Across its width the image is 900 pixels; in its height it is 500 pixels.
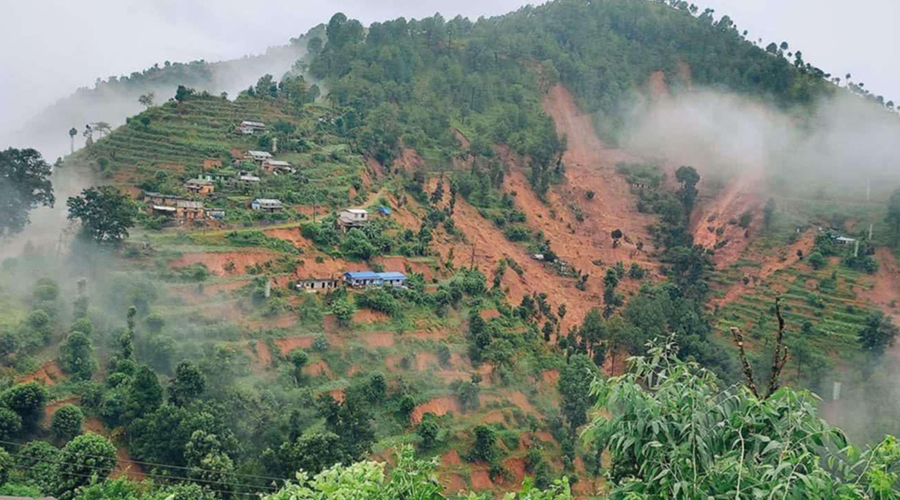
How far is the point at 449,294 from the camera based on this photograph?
29422mm

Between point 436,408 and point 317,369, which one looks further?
point 436,408

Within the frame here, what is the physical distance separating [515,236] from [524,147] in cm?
910

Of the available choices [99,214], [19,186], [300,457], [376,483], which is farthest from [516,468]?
[19,186]

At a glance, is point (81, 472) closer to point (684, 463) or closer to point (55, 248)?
Answer: point (55, 248)

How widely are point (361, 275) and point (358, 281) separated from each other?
30cm

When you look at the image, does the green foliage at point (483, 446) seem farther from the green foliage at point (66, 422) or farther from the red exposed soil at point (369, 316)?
the green foliage at point (66, 422)

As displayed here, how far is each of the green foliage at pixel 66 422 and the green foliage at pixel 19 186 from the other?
37.1ft

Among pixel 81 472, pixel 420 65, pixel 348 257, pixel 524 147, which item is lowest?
pixel 81 472

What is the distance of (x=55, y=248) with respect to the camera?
26.2 metres

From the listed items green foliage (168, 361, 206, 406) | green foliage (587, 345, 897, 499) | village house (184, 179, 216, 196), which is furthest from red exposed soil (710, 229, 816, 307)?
green foliage (587, 345, 897, 499)

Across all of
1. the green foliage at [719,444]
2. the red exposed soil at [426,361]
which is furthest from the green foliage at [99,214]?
the green foliage at [719,444]

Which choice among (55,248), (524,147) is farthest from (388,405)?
(524,147)

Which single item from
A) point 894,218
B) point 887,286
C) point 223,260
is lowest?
point 887,286

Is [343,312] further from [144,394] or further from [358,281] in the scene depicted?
[144,394]
